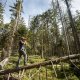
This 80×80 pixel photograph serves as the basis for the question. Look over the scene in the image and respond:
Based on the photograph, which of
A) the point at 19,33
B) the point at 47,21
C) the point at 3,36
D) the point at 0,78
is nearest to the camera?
the point at 0,78

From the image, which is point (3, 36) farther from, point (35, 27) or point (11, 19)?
point (35, 27)

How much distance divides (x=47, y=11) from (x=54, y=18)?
2.77 meters

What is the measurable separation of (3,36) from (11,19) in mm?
6311

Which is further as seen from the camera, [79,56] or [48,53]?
[48,53]

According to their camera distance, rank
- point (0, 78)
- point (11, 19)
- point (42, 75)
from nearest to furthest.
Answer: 1. point (0, 78)
2. point (42, 75)
3. point (11, 19)

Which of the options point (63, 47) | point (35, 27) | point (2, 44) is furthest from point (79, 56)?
point (35, 27)

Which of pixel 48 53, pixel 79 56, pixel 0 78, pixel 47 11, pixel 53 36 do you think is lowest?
pixel 0 78

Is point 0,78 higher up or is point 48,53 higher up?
point 48,53

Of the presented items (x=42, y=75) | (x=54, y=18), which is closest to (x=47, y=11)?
(x=54, y=18)

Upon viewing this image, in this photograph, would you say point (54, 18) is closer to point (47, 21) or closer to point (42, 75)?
point (47, 21)

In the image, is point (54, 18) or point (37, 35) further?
point (37, 35)

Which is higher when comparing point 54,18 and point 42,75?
point 54,18

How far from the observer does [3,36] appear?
43031 mm

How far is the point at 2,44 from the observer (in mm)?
41812
